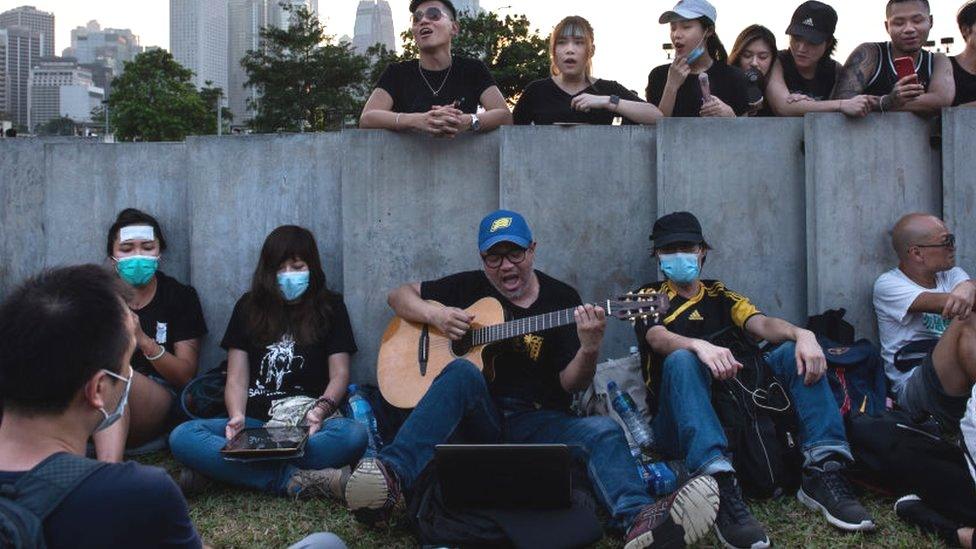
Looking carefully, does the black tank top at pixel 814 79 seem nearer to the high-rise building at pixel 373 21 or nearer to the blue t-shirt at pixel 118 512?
the blue t-shirt at pixel 118 512

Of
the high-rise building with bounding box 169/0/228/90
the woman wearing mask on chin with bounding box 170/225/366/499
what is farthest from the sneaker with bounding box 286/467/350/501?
the high-rise building with bounding box 169/0/228/90

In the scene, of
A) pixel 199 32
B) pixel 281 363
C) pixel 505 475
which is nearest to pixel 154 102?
pixel 281 363

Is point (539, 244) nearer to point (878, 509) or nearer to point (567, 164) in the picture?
point (567, 164)

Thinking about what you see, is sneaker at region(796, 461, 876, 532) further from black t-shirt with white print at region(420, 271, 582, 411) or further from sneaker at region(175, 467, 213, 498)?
sneaker at region(175, 467, 213, 498)

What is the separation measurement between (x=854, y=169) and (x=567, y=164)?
1.77 meters

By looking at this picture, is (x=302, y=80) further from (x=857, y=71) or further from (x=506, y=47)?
(x=857, y=71)

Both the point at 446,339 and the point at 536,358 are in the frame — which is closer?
the point at 536,358

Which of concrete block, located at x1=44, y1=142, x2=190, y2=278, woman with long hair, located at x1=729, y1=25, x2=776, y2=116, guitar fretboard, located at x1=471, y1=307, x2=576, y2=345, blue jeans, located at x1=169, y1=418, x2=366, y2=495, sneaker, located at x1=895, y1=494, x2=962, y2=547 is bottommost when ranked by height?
sneaker, located at x1=895, y1=494, x2=962, y2=547

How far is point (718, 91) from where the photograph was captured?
588 cm

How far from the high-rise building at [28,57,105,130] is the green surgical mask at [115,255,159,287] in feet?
518

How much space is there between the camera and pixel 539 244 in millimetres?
5582

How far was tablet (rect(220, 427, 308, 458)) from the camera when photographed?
4391 mm

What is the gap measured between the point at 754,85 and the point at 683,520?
3.42 metres

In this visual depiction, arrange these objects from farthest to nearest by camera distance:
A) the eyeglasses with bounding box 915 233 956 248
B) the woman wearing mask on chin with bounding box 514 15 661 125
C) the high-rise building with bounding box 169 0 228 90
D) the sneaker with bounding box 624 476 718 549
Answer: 1. the high-rise building with bounding box 169 0 228 90
2. the woman wearing mask on chin with bounding box 514 15 661 125
3. the eyeglasses with bounding box 915 233 956 248
4. the sneaker with bounding box 624 476 718 549
